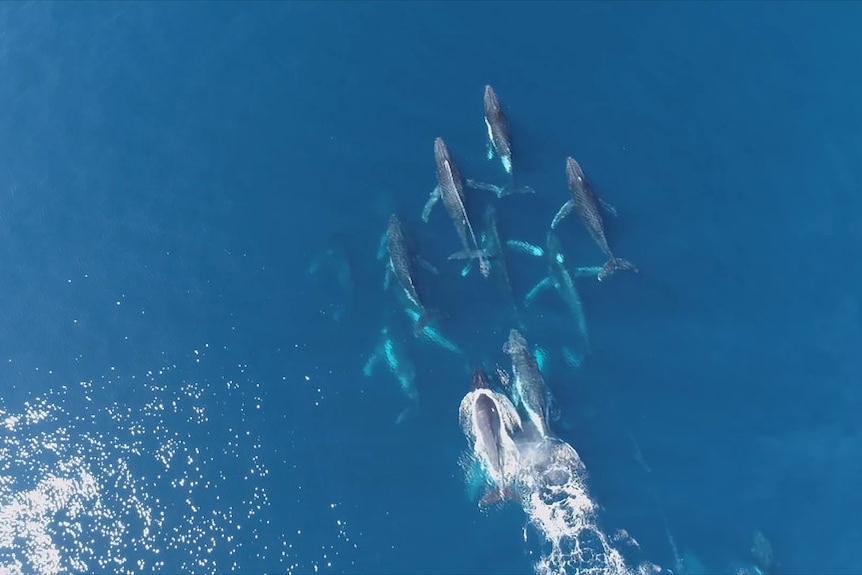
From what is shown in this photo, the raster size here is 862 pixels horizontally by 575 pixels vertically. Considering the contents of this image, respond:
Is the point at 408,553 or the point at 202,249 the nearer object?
the point at 408,553

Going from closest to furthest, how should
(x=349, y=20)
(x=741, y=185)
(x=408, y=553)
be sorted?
1. (x=408, y=553)
2. (x=741, y=185)
3. (x=349, y=20)

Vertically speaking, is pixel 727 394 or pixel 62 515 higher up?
pixel 727 394

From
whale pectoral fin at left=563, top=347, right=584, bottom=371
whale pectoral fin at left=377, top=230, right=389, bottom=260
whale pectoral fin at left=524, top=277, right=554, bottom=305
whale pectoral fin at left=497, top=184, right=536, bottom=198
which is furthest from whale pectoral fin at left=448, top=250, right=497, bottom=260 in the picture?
whale pectoral fin at left=563, top=347, right=584, bottom=371

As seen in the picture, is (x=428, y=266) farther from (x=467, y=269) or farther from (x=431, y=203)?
(x=431, y=203)

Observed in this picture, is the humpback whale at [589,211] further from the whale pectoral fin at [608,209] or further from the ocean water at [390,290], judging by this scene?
the ocean water at [390,290]

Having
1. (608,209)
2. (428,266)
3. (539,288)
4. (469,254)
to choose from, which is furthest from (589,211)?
(428,266)

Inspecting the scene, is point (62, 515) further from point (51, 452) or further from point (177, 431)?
point (177, 431)

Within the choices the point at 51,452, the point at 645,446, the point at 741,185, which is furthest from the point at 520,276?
the point at 51,452

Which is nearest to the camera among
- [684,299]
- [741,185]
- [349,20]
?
[684,299]

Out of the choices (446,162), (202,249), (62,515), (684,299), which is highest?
(446,162)
